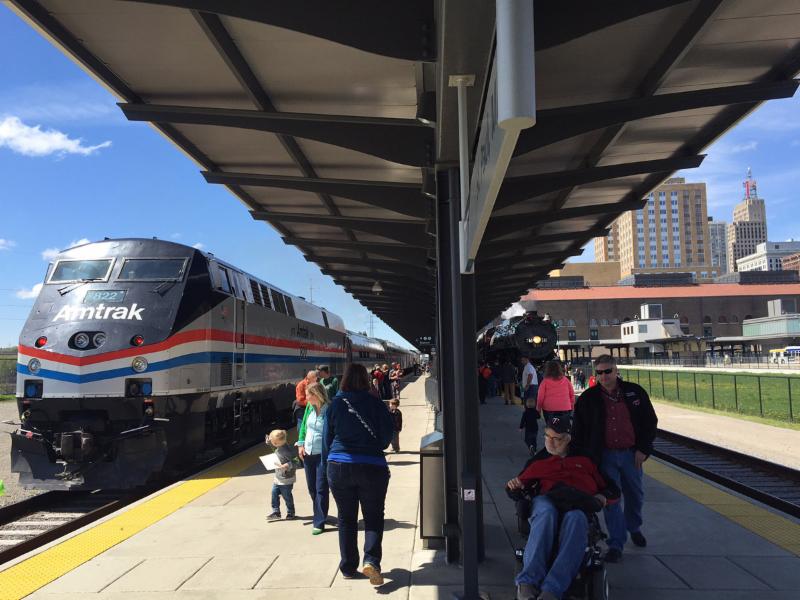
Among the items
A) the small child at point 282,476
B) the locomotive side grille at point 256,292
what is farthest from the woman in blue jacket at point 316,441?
the locomotive side grille at point 256,292

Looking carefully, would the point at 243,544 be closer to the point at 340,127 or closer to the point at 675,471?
the point at 340,127

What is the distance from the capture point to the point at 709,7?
4.57 metres

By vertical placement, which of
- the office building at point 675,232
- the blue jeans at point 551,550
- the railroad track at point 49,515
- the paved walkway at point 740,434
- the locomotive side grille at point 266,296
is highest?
the office building at point 675,232

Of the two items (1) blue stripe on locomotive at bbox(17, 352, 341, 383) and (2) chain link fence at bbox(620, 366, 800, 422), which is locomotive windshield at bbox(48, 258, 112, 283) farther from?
(2) chain link fence at bbox(620, 366, 800, 422)

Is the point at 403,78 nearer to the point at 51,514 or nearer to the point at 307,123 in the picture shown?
the point at 307,123

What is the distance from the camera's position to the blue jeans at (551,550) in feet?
13.4

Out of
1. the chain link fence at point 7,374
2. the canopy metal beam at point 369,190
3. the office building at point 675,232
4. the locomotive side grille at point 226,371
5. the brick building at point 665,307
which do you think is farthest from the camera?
the office building at point 675,232

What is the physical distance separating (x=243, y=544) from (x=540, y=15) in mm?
5284

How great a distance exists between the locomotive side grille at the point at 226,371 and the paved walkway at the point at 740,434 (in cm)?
1045

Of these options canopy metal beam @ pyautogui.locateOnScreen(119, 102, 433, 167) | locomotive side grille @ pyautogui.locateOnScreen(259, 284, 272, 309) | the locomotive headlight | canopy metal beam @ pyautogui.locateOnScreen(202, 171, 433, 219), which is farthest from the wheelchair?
locomotive side grille @ pyautogui.locateOnScreen(259, 284, 272, 309)

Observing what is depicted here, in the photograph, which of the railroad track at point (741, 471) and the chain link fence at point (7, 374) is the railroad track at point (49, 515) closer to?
the railroad track at point (741, 471)

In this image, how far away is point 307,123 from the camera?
19.1 feet

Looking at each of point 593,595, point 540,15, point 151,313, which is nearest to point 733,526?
point 593,595

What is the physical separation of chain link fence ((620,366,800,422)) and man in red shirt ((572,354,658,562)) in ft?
48.6
